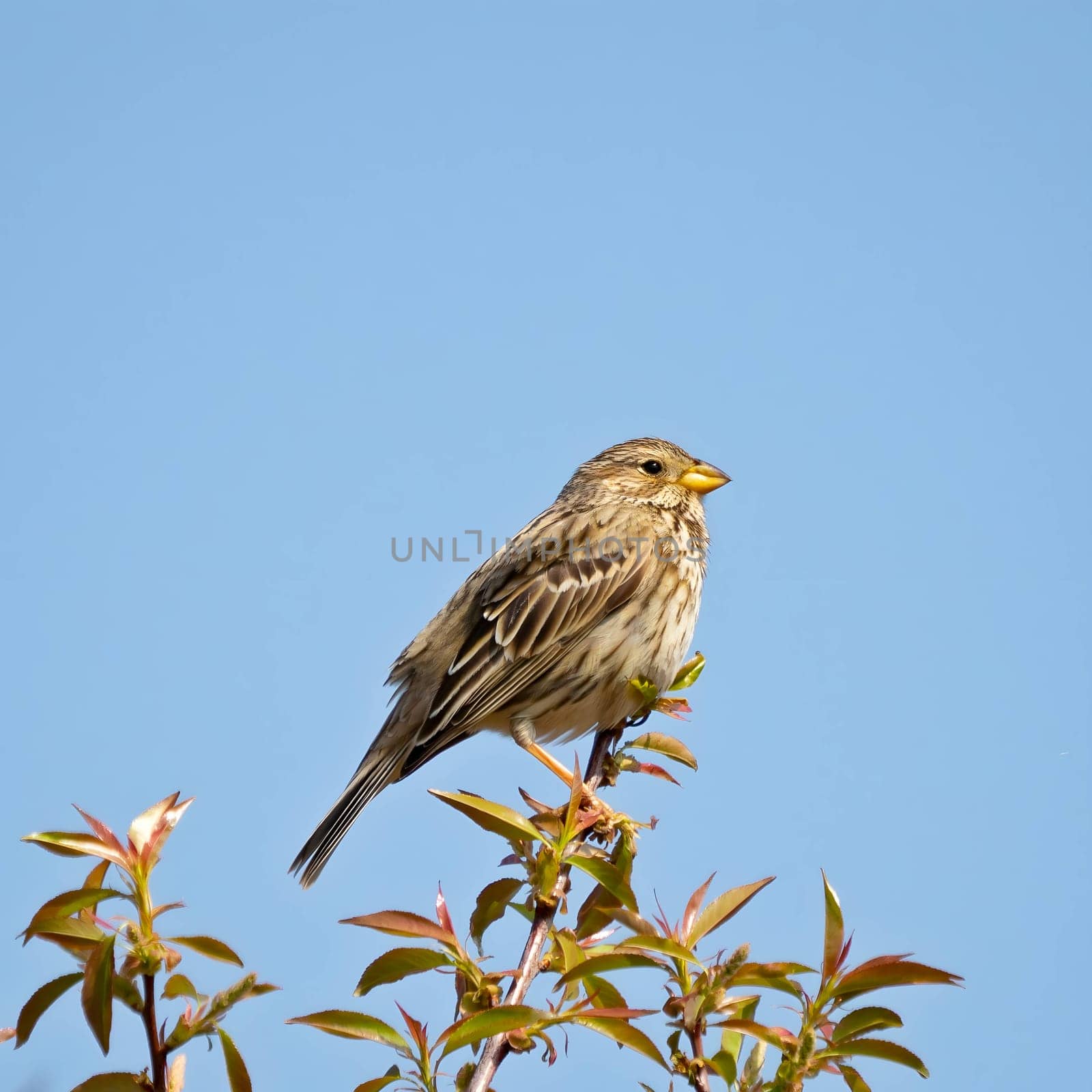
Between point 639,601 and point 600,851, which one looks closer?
point 600,851

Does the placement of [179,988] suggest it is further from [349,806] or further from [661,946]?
[349,806]

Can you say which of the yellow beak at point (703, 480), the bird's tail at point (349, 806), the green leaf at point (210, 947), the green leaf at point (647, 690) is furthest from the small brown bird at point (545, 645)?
the green leaf at point (210, 947)

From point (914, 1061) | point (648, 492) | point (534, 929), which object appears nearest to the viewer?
point (914, 1061)

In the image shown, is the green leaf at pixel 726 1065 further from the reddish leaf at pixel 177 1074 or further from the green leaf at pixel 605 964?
the reddish leaf at pixel 177 1074

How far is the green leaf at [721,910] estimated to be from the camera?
331 cm

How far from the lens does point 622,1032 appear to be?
294cm

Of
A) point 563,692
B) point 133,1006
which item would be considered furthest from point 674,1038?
→ point 563,692

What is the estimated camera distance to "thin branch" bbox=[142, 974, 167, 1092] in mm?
2506

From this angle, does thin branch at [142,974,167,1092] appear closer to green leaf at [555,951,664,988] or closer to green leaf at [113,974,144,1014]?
green leaf at [113,974,144,1014]

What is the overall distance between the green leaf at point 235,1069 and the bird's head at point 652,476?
559 cm

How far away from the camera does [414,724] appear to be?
272 inches

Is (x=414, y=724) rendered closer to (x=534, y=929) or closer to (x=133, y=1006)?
(x=534, y=929)

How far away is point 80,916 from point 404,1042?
0.82 meters

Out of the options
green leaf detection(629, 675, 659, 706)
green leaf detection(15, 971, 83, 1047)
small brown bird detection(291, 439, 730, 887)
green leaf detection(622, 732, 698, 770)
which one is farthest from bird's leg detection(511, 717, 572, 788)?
green leaf detection(15, 971, 83, 1047)
